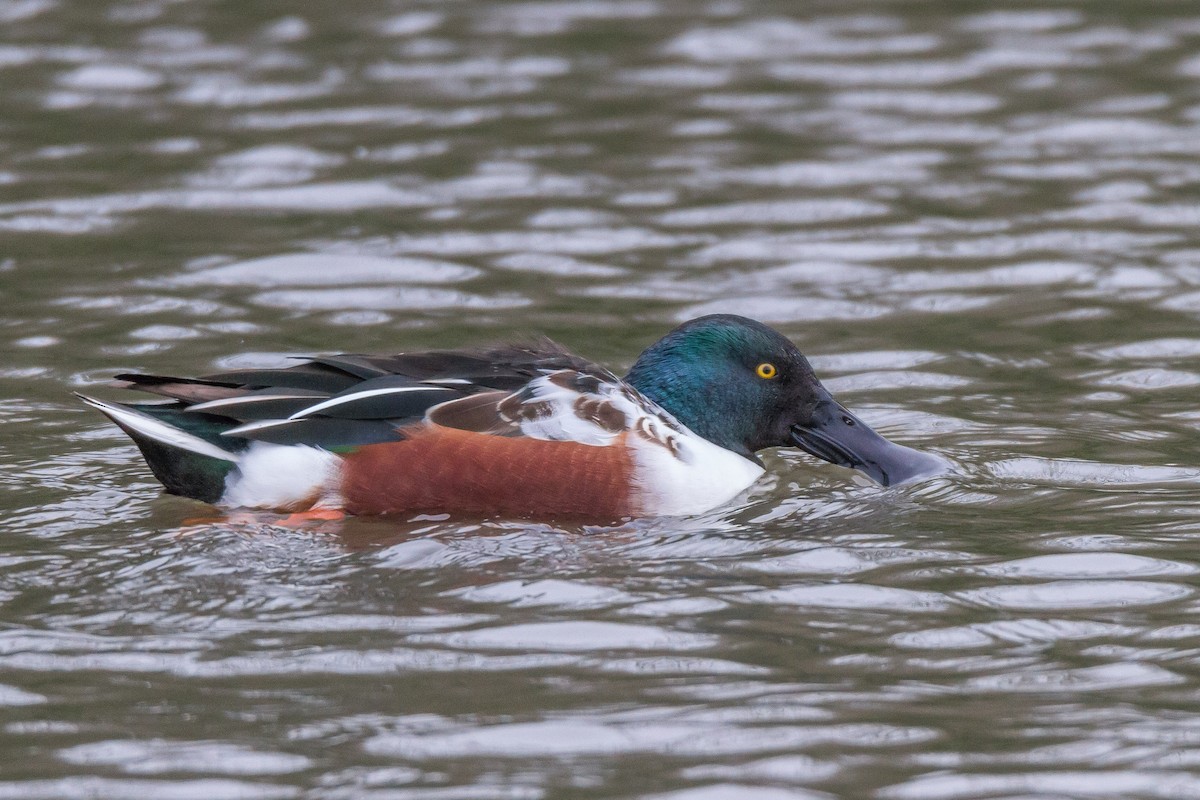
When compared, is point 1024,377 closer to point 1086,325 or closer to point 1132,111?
point 1086,325

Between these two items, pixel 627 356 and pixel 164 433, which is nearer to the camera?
pixel 164 433

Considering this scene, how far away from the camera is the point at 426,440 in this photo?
6.64m

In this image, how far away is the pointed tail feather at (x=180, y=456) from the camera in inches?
264

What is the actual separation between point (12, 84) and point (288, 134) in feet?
7.18

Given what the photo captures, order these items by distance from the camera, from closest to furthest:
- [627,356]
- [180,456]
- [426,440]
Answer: [426,440]
[180,456]
[627,356]

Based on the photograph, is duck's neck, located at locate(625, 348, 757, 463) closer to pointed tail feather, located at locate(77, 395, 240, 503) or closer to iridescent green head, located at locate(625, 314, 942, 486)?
iridescent green head, located at locate(625, 314, 942, 486)

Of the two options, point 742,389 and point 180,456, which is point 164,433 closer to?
point 180,456

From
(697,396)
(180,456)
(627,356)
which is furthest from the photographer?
(627,356)

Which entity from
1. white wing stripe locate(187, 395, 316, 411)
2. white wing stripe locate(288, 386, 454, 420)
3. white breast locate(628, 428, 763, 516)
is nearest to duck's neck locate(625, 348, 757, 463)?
white breast locate(628, 428, 763, 516)

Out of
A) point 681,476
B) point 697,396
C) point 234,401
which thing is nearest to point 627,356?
point 697,396

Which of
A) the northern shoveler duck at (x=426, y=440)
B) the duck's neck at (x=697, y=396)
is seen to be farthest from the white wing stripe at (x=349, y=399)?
the duck's neck at (x=697, y=396)

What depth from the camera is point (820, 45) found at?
553 inches

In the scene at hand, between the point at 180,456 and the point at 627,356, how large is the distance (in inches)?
106

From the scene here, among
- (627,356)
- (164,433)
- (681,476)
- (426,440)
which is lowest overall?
(681,476)
